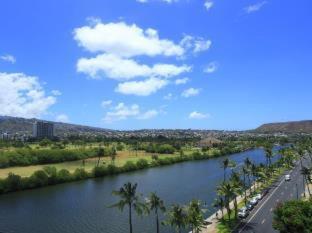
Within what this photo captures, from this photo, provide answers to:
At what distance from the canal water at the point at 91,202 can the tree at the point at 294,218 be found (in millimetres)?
25803

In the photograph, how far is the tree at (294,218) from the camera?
5078cm

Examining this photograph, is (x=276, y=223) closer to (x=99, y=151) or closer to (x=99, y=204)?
(x=99, y=204)

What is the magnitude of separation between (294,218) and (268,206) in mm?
Result: 34555

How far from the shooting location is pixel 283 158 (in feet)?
532

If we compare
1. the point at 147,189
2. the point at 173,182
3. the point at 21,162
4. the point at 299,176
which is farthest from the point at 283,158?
the point at 21,162

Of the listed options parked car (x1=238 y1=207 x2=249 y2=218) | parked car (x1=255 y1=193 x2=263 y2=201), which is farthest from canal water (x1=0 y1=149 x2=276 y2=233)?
parked car (x1=238 y1=207 x2=249 y2=218)

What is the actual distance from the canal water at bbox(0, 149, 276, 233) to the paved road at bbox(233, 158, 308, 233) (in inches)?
464

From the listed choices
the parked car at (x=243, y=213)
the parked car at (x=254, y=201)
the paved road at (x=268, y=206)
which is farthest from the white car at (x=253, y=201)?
the parked car at (x=243, y=213)

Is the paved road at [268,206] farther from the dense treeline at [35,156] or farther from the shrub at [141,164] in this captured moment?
the dense treeline at [35,156]

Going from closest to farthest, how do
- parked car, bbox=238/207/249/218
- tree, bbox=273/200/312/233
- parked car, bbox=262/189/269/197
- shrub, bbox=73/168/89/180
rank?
tree, bbox=273/200/312/233, parked car, bbox=238/207/249/218, parked car, bbox=262/189/269/197, shrub, bbox=73/168/89/180

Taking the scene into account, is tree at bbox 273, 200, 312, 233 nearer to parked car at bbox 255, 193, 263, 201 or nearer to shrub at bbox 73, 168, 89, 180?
parked car at bbox 255, 193, 263, 201

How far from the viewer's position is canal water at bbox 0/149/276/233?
265ft

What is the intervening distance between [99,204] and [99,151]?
95713mm

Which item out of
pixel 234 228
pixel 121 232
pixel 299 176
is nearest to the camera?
pixel 234 228
